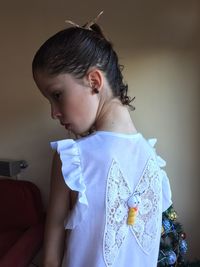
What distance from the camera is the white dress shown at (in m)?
0.63

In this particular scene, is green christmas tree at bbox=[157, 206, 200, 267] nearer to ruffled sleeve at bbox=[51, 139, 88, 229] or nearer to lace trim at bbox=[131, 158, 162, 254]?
lace trim at bbox=[131, 158, 162, 254]

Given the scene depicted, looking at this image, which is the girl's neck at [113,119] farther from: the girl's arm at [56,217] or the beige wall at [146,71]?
the beige wall at [146,71]

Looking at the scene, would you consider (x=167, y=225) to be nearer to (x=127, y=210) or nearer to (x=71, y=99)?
(x=127, y=210)

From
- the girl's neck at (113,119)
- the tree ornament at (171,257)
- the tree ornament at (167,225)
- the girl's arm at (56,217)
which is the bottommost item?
the tree ornament at (171,257)

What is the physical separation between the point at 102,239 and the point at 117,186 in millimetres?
113

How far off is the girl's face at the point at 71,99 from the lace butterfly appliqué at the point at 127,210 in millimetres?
111

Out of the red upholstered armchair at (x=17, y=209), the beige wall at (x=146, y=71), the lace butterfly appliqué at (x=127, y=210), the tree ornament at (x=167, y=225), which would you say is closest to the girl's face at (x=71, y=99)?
the lace butterfly appliqué at (x=127, y=210)

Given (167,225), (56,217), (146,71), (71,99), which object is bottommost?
(167,225)

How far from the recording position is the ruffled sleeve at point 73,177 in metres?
0.62

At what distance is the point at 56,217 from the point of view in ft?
2.20

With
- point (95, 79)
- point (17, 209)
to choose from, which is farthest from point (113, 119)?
point (17, 209)

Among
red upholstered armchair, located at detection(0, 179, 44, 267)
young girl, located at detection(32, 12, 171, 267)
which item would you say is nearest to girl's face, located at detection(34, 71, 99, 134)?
young girl, located at detection(32, 12, 171, 267)

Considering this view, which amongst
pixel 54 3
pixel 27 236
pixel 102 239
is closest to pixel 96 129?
pixel 102 239

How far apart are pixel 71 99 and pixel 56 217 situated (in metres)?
0.25
